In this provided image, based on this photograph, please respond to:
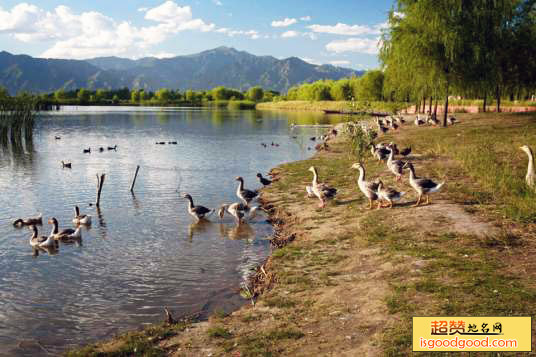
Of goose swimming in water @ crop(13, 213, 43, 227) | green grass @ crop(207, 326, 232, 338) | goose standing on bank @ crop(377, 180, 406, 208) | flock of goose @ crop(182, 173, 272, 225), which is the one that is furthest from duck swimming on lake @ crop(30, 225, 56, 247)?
goose standing on bank @ crop(377, 180, 406, 208)

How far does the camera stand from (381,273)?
478 inches

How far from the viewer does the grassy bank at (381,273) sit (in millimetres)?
9188

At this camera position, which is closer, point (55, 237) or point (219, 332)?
point (219, 332)

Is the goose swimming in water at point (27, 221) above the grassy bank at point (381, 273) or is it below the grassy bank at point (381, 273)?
below

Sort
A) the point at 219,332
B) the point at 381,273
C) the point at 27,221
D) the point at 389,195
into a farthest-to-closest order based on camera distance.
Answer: the point at 27,221
the point at 389,195
the point at 381,273
the point at 219,332

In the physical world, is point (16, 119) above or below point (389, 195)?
above

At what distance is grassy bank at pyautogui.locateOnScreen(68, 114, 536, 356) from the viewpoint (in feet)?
30.1

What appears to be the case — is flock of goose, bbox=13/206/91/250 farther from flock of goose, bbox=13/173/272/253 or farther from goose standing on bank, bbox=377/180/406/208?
goose standing on bank, bbox=377/180/406/208

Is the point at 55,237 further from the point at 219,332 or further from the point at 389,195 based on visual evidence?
the point at 389,195

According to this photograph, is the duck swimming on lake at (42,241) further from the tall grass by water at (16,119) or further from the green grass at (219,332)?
the tall grass by water at (16,119)

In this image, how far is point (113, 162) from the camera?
44438 mm

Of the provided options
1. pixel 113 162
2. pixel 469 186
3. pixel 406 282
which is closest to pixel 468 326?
pixel 406 282

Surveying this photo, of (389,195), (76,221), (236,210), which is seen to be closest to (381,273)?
(389,195)

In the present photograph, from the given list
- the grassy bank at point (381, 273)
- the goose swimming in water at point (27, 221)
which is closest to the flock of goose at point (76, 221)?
the goose swimming in water at point (27, 221)
